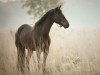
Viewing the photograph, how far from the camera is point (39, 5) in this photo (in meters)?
3.58

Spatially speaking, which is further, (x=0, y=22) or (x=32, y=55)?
(x=0, y=22)

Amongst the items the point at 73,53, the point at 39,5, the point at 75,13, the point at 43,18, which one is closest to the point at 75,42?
the point at 73,53

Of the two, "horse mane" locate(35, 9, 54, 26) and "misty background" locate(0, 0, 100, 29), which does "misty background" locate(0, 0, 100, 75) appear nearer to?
"misty background" locate(0, 0, 100, 29)

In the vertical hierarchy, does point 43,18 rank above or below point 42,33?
above

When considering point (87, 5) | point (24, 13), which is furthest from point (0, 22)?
point (87, 5)

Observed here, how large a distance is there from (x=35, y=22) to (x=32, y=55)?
1.33ft

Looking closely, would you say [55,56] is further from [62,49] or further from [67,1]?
[67,1]

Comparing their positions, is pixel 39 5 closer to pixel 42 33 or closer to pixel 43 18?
pixel 43 18

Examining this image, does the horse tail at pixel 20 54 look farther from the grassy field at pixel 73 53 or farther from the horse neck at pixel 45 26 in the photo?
the horse neck at pixel 45 26

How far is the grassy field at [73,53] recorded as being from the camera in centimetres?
341

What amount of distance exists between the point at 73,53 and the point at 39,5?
29.3 inches

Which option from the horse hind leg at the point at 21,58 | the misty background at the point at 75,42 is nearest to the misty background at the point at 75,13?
the misty background at the point at 75,42

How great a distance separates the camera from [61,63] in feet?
11.4

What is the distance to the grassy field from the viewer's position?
11.2 feet
